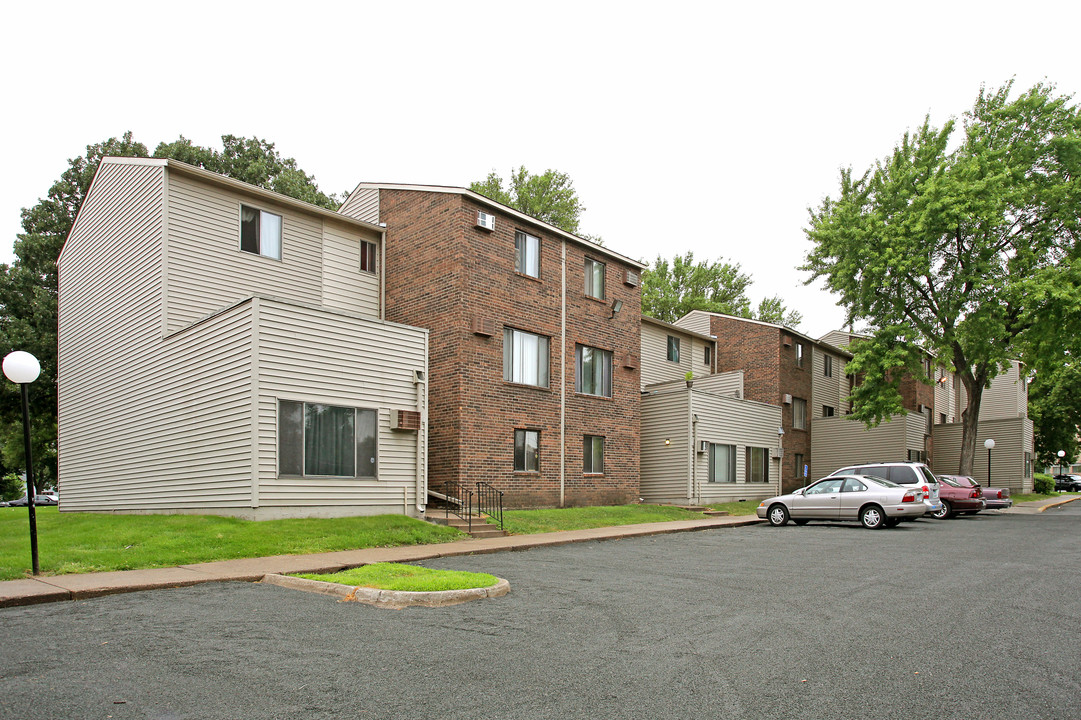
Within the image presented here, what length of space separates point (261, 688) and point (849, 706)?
3.91 meters

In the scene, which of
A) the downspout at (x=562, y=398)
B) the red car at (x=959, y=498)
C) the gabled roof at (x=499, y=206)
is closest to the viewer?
the gabled roof at (x=499, y=206)

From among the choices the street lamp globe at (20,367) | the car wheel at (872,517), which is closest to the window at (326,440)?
the street lamp globe at (20,367)

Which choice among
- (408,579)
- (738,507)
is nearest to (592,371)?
(738,507)

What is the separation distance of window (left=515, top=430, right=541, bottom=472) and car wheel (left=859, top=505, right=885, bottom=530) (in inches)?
342

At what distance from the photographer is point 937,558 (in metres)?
13.7

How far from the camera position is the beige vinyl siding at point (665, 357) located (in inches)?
1294

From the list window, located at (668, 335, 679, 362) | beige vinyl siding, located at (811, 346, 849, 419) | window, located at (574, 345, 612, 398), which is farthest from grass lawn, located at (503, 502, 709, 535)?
beige vinyl siding, located at (811, 346, 849, 419)

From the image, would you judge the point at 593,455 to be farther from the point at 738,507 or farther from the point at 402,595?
the point at 402,595

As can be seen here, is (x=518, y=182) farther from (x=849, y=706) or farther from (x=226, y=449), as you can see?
(x=849, y=706)

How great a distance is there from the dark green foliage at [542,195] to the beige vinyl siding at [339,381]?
29.6m

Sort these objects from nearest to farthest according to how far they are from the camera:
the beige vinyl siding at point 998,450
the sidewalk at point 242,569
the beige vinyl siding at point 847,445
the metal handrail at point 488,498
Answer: the sidewalk at point 242,569 < the metal handrail at point 488,498 < the beige vinyl siding at point 847,445 < the beige vinyl siding at point 998,450

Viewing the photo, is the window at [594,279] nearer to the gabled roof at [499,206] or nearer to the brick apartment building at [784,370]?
the gabled roof at [499,206]

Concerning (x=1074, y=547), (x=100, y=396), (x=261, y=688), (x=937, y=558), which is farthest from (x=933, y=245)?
(x=261, y=688)

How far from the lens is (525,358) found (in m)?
23.0
